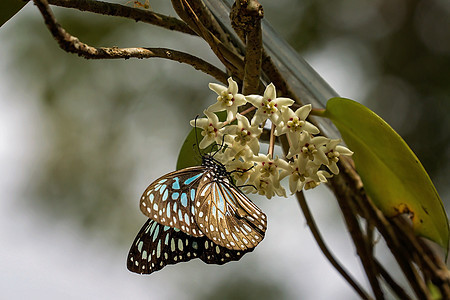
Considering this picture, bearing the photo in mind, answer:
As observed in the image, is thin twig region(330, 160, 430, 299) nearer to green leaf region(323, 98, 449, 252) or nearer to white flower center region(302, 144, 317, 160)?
green leaf region(323, 98, 449, 252)

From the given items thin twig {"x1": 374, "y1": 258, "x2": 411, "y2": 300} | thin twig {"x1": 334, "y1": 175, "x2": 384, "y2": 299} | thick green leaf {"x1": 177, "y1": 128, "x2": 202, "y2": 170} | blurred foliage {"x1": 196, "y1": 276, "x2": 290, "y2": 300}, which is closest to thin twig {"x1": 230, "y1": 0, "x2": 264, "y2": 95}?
thick green leaf {"x1": 177, "y1": 128, "x2": 202, "y2": 170}

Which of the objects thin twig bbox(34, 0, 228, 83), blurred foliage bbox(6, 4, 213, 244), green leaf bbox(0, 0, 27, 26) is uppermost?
blurred foliage bbox(6, 4, 213, 244)

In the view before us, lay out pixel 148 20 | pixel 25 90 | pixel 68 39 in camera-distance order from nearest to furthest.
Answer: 1. pixel 68 39
2. pixel 148 20
3. pixel 25 90

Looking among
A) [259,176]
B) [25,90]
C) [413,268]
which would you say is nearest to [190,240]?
[259,176]

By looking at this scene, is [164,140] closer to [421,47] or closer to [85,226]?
[85,226]

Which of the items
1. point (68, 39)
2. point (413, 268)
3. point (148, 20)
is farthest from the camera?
point (413, 268)

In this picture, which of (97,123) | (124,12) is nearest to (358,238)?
(124,12)
